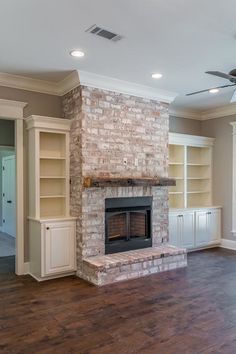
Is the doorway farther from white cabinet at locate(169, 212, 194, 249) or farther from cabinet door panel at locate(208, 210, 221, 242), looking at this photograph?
cabinet door panel at locate(208, 210, 221, 242)

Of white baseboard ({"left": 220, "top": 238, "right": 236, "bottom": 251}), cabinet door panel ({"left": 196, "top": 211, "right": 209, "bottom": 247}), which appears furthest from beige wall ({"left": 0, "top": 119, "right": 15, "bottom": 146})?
white baseboard ({"left": 220, "top": 238, "right": 236, "bottom": 251})

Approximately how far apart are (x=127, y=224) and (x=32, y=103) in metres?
2.54

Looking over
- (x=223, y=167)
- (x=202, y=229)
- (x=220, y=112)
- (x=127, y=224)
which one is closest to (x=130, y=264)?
(x=127, y=224)

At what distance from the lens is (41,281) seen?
177 inches

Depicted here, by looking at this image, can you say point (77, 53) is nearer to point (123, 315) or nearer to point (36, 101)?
point (36, 101)

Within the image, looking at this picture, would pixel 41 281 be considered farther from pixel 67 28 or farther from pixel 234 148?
pixel 234 148

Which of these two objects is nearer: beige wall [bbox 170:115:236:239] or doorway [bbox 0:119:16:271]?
beige wall [bbox 170:115:236:239]

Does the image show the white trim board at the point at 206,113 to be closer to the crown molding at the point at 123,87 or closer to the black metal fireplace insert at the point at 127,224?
the crown molding at the point at 123,87

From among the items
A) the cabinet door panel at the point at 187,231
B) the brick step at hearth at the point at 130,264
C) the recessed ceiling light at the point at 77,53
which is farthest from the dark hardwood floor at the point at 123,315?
the recessed ceiling light at the point at 77,53

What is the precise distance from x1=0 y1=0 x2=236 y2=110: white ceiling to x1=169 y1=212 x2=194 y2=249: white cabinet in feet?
8.47

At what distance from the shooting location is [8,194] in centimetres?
862

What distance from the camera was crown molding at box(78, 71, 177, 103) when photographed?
15.3ft

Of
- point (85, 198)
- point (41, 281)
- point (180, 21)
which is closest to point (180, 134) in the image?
point (85, 198)

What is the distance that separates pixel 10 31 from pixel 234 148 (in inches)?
197
